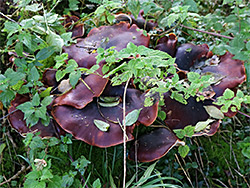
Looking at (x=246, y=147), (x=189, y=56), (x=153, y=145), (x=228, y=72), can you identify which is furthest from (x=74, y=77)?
(x=246, y=147)

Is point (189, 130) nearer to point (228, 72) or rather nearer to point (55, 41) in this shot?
point (228, 72)

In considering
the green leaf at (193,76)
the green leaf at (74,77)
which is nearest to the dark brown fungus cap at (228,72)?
the green leaf at (193,76)

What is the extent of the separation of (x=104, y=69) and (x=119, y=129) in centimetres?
41

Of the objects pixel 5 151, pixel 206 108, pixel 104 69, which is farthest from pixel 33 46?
pixel 206 108

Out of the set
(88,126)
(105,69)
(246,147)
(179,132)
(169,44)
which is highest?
(105,69)

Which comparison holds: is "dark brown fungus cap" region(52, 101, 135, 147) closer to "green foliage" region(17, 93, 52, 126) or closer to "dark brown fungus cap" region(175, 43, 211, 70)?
"green foliage" region(17, 93, 52, 126)

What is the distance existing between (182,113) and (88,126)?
0.69m

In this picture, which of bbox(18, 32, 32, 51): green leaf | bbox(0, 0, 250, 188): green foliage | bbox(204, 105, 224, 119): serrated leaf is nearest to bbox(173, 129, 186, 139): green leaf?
bbox(0, 0, 250, 188): green foliage

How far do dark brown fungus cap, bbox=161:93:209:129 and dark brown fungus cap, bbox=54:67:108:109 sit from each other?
50 cm

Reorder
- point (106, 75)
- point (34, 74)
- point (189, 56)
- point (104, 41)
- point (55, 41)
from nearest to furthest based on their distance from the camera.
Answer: point (106, 75), point (34, 74), point (55, 41), point (104, 41), point (189, 56)

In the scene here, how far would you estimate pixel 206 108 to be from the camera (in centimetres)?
179

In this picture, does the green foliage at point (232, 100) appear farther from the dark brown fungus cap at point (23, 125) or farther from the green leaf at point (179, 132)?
the dark brown fungus cap at point (23, 125)

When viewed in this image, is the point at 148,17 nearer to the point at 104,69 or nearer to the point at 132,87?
the point at 132,87

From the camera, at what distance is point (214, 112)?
69.4 inches
